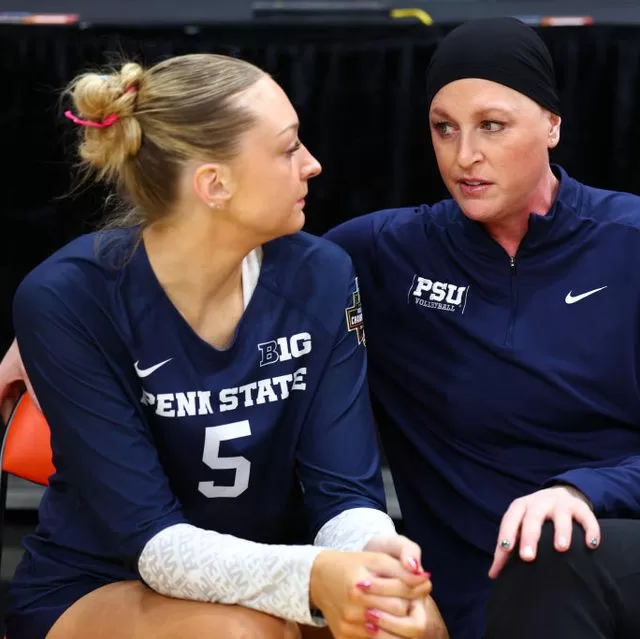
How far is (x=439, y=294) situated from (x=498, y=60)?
17.5 inches

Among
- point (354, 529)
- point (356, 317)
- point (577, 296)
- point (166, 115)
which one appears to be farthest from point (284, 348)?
point (577, 296)

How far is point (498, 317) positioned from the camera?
224 centimetres

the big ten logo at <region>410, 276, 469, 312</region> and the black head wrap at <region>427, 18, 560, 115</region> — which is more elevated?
the black head wrap at <region>427, 18, 560, 115</region>

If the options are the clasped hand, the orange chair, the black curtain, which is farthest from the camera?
the black curtain

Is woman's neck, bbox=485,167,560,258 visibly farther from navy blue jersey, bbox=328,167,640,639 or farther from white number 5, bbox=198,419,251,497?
white number 5, bbox=198,419,251,497

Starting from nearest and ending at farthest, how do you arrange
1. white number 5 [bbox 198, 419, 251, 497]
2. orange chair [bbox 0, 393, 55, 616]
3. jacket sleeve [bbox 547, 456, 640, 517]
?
1. jacket sleeve [bbox 547, 456, 640, 517]
2. white number 5 [bbox 198, 419, 251, 497]
3. orange chair [bbox 0, 393, 55, 616]

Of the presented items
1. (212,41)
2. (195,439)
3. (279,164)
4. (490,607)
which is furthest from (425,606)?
(212,41)

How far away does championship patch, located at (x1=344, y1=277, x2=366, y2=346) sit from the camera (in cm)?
213

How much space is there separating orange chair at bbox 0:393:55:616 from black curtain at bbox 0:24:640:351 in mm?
916

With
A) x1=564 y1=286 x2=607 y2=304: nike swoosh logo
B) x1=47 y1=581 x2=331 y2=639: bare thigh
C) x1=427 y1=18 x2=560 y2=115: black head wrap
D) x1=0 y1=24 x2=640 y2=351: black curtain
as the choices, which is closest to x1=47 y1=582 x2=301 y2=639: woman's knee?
x1=47 y1=581 x2=331 y2=639: bare thigh

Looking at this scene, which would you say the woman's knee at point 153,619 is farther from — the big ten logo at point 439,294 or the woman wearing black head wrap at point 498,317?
the big ten logo at point 439,294

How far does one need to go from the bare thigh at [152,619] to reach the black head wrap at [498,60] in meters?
1.03

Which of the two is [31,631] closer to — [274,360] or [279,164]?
[274,360]

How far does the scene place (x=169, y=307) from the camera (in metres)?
2.06
